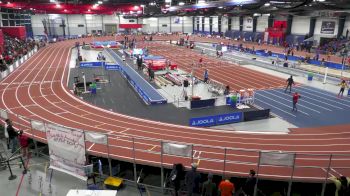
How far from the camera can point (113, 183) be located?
9.90 metres

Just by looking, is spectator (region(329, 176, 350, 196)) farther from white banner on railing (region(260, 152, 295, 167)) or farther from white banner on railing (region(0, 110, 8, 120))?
white banner on railing (region(0, 110, 8, 120))

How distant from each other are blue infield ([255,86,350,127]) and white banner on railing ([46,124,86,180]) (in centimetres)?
1323

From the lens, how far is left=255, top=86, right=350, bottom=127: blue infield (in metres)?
18.0

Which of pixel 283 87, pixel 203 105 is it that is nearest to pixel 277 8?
pixel 283 87

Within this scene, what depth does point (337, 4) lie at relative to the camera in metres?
26.5

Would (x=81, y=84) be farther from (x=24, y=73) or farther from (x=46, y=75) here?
(x=24, y=73)

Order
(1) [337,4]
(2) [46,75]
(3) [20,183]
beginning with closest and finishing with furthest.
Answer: (3) [20,183] < (1) [337,4] < (2) [46,75]

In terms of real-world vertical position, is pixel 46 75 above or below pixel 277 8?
below

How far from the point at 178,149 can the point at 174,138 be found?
4386 millimetres

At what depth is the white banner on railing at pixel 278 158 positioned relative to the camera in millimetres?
8648

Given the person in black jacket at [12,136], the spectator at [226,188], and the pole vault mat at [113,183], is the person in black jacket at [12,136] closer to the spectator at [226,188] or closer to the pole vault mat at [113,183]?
the pole vault mat at [113,183]

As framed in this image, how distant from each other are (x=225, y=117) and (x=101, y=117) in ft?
25.2

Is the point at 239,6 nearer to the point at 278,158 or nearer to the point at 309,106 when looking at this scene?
the point at 309,106

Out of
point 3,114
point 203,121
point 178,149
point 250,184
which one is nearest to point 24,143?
point 3,114
